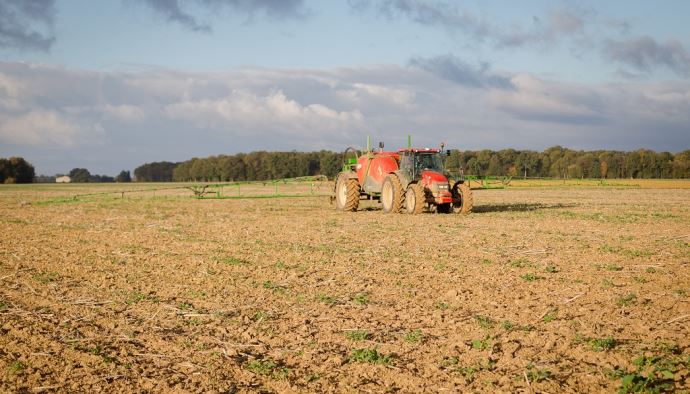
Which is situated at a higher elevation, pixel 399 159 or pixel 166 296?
pixel 399 159

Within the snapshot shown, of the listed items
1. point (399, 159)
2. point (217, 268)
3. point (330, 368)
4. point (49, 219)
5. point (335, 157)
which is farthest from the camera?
point (335, 157)

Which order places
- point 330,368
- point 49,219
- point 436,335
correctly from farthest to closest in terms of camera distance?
point 49,219 < point 436,335 < point 330,368

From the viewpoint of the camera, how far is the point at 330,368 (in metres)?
5.09

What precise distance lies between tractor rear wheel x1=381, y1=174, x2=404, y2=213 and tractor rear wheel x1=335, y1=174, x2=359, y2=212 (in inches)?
48.1

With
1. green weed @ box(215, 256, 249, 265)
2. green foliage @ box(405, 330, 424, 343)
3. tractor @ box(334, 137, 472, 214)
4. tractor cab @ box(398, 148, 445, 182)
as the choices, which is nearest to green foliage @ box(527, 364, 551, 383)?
green foliage @ box(405, 330, 424, 343)

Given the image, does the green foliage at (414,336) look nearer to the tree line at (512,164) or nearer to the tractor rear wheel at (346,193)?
the tractor rear wheel at (346,193)

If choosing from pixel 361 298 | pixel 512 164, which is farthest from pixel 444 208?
pixel 512 164

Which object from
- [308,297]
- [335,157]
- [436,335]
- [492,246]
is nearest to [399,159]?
[492,246]

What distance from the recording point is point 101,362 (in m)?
5.18

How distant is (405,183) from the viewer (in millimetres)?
19312

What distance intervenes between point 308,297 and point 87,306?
8.46 feet

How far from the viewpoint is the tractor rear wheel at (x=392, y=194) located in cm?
1923

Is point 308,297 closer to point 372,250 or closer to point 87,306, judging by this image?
point 87,306

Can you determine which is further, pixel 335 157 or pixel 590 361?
pixel 335 157
